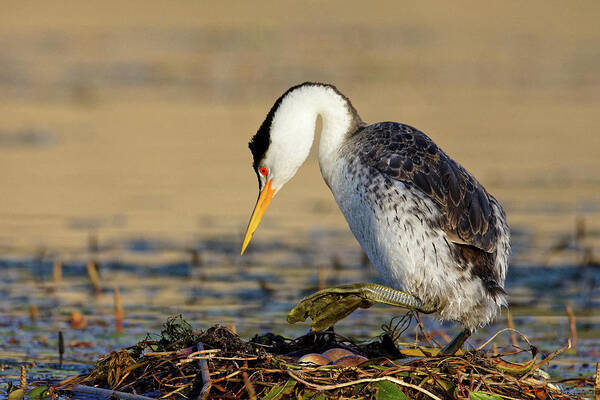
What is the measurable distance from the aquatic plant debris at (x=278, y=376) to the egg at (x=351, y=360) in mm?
62

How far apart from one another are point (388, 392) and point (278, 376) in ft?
1.97

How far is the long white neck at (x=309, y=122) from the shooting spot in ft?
24.1

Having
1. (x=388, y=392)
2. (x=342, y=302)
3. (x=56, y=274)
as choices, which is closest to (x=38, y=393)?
(x=342, y=302)

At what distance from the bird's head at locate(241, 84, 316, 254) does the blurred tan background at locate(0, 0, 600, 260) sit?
3.78 meters

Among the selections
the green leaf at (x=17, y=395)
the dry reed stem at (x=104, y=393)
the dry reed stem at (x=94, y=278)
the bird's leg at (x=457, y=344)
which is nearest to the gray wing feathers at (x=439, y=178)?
the bird's leg at (x=457, y=344)

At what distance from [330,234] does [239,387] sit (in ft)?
18.2

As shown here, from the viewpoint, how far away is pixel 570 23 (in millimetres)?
27234

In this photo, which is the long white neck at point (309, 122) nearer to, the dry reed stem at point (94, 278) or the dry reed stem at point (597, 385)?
A: the dry reed stem at point (597, 385)

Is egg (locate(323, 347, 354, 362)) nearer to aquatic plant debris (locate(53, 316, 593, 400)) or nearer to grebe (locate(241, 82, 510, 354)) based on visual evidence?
aquatic plant debris (locate(53, 316, 593, 400))

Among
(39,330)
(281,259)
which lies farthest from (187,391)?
(281,259)

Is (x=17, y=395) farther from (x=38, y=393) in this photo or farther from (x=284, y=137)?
(x=284, y=137)

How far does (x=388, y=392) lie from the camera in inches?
230

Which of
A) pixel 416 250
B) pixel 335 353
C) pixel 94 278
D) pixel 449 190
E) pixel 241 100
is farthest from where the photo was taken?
pixel 241 100

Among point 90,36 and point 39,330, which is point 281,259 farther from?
point 90,36
